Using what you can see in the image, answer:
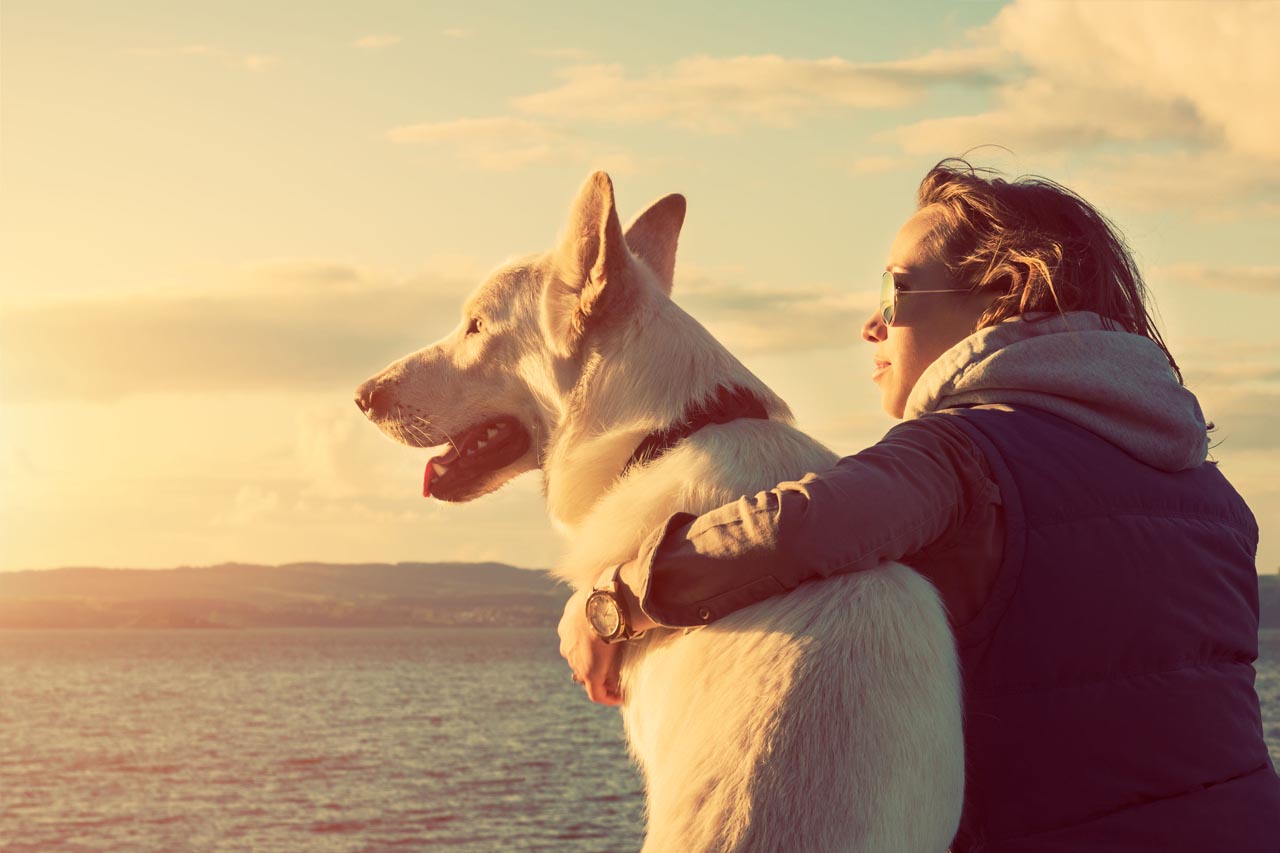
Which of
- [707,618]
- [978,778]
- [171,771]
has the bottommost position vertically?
[171,771]

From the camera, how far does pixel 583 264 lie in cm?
394

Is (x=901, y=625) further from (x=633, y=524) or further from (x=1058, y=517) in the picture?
(x=633, y=524)

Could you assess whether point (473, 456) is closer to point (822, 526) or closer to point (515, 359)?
point (515, 359)

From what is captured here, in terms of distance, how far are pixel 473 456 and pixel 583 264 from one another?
0.86 meters

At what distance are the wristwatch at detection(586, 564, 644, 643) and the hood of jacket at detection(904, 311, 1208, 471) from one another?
3.32ft

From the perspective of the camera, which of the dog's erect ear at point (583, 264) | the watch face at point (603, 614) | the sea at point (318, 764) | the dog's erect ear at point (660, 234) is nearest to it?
the watch face at point (603, 614)

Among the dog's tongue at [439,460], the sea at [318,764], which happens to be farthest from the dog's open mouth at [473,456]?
the sea at [318,764]

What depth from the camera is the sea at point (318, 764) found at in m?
53.5

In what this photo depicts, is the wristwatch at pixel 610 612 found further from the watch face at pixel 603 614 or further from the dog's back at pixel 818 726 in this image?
the dog's back at pixel 818 726

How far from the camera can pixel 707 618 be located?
293 cm

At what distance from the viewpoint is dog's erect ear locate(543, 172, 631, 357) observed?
12.2ft

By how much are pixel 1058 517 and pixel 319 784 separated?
2736 inches

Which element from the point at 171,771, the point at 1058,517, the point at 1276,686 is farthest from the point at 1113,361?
the point at 1276,686

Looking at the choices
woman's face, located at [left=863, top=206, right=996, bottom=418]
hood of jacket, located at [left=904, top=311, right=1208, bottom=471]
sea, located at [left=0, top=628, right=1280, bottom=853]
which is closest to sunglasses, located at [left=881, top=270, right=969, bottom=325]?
woman's face, located at [left=863, top=206, right=996, bottom=418]
